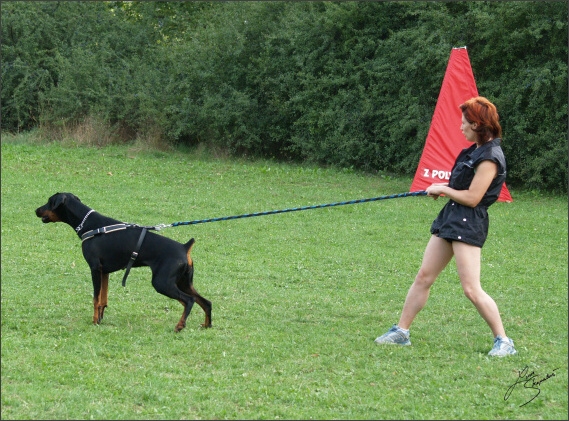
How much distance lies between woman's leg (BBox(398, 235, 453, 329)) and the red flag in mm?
7705

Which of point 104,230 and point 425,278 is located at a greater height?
point 425,278

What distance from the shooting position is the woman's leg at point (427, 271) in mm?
5977

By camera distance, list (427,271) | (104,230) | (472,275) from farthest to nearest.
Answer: (104,230)
(427,271)
(472,275)

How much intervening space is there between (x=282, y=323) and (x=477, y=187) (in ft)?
6.90

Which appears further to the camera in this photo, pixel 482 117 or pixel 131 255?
pixel 131 255

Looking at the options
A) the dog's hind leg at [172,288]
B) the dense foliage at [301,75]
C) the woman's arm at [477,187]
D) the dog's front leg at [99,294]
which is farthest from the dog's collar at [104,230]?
the dense foliage at [301,75]

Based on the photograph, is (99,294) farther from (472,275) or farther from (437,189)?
(472,275)

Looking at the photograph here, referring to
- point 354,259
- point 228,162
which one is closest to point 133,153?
point 228,162

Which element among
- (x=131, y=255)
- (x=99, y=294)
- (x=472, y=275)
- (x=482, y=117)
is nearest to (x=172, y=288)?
(x=131, y=255)

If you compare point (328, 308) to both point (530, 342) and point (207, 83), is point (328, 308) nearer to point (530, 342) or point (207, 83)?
point (530, 342)

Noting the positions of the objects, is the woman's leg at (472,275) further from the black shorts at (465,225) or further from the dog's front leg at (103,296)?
the dog's front leg at (103,296)

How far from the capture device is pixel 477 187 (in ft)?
18.7

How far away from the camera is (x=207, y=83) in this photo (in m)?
20.8

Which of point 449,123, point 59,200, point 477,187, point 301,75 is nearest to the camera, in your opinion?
point 477,187
